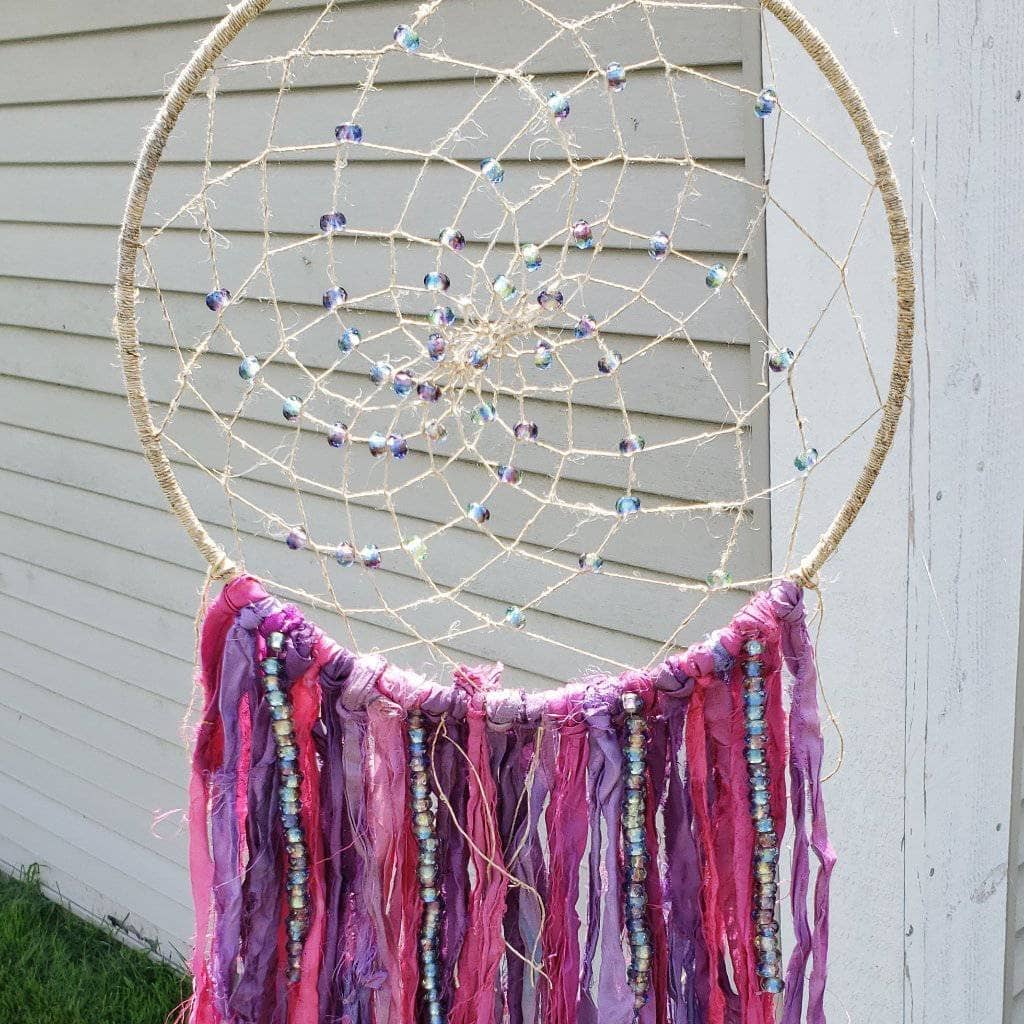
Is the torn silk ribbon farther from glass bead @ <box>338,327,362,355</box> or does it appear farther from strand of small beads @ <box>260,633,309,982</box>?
glass bead @ <box>338,327,362,355</box>

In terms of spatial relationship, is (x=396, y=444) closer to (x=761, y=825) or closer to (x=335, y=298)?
(x=335, y=298)

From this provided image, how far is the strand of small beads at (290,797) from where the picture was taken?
88 centimetres

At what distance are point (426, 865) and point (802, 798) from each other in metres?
0.27

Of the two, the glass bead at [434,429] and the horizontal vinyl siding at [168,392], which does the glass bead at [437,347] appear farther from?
the horizontal vinyl siding at [168,392]

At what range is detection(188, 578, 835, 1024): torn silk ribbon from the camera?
2.86ft

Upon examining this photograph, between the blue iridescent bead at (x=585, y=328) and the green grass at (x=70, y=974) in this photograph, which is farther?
the green grass at (x=70, y=974)

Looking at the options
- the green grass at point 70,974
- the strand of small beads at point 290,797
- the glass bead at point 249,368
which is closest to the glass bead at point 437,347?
the glass bead at point 249,368

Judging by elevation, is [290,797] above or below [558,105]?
below

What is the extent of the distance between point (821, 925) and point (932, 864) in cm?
57

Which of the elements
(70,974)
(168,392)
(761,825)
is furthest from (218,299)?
(70,974)

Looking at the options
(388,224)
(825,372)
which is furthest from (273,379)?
(825,372)

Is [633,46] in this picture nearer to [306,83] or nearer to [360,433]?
[306,83]

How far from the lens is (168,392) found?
7.14 ft

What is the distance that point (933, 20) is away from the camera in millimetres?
1171
